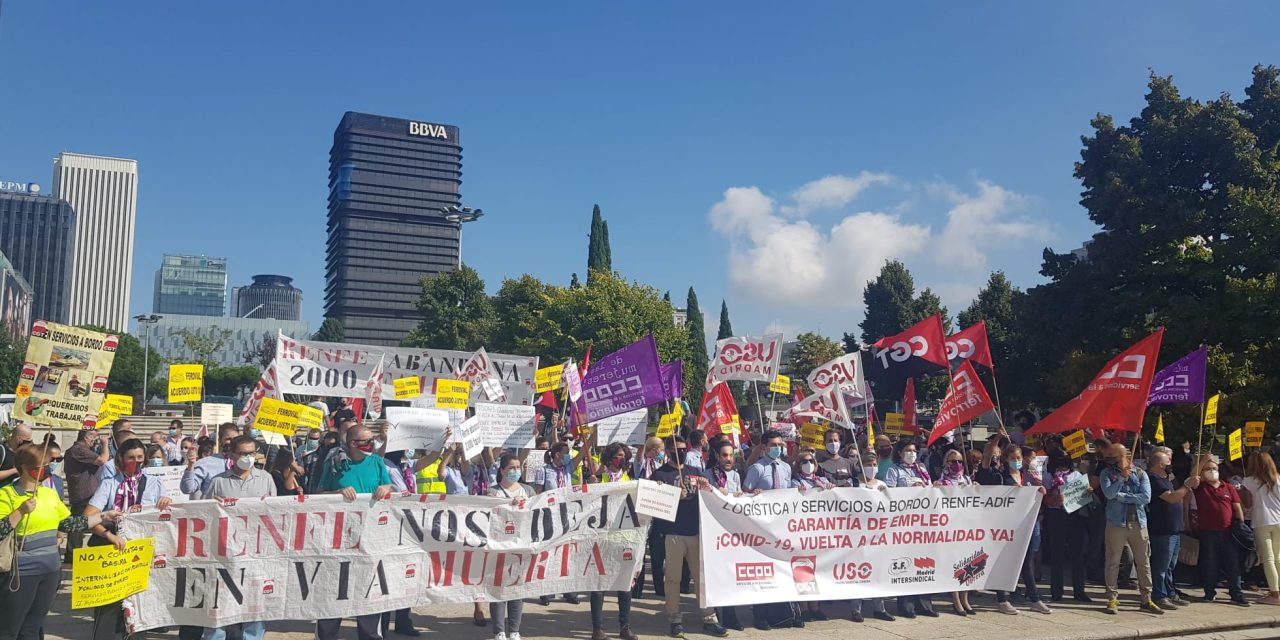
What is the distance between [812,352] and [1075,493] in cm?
4795

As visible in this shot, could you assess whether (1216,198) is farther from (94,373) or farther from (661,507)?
(94,373)

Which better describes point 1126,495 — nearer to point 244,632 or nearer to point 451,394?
point 451,394

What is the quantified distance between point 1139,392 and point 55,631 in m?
12.6

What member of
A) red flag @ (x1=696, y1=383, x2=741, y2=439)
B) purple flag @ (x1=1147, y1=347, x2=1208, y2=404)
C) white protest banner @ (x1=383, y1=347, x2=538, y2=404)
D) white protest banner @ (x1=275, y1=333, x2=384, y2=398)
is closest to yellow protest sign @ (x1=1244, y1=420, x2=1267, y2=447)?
purple flag @ (x1=1147, y1=347, x2=1208, y2=404)

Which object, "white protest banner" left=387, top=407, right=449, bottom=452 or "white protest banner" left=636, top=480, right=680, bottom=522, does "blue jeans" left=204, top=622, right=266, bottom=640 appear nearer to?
"white protest banner" left=387, top=407, right=449, bottom=452

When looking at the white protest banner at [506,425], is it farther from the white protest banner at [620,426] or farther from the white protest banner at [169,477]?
the white protest banner at [169,477]

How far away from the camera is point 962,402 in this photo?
518 inches

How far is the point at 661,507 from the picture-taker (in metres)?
8.77

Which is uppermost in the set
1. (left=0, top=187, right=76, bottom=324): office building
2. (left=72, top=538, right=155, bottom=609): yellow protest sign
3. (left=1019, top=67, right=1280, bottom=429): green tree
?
(left=0, top=187, right=76, bottom=324): office building

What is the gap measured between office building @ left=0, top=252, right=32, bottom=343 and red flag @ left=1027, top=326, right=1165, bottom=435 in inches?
4351

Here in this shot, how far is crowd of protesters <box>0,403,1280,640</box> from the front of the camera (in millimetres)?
8039

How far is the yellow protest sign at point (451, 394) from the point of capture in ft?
44.0

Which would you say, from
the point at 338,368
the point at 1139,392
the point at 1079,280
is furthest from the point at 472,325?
the point at 1139,392

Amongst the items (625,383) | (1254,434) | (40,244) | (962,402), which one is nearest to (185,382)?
(625,383)
